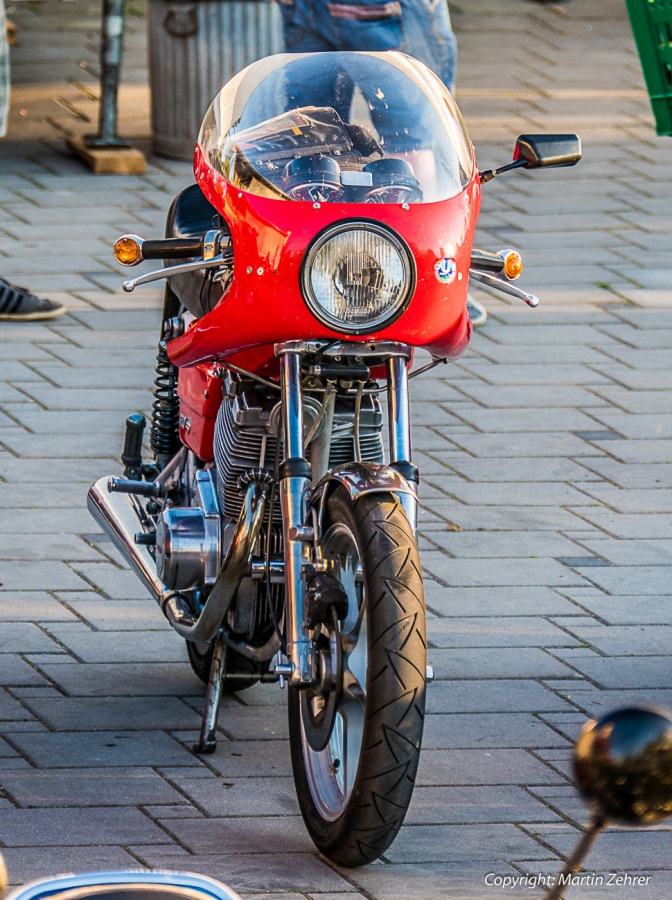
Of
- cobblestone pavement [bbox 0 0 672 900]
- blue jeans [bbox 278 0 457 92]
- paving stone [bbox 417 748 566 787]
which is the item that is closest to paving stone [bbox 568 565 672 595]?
cobblestone pavement [bbox 0 0 672 900]

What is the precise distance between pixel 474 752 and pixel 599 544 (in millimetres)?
1365

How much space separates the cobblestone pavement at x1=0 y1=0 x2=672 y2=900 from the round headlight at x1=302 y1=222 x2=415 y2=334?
3.48 feet

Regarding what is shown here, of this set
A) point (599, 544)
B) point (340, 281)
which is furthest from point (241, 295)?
point (599, 544)

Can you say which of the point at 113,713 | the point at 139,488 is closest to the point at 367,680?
the point at 113,713

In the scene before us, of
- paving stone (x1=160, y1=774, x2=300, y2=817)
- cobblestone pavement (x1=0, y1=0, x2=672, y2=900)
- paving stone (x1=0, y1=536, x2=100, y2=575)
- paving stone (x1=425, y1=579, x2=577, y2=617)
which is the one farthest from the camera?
paving stone (x1=0, y1=536, x2=100, y2=575)

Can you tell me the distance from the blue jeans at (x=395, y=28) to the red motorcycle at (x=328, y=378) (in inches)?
121

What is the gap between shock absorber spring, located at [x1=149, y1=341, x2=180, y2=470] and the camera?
4223 mm

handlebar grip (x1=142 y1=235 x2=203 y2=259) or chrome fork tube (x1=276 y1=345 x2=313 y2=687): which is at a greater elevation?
handlebar grip (x1=142 y1=235 x2=203 y2=259)

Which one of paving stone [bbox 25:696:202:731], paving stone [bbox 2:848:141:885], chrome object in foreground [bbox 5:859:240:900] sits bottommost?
paving stone [bbox 25:696:202:731]

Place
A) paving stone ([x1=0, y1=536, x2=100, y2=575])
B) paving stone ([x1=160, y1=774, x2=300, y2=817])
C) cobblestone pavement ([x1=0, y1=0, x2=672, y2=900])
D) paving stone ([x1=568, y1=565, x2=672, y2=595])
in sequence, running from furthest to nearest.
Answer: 1. paving stone ([x1=0, y1=536, x2=100, y2=575])
2. paving stone ([x1=568, y1=565, x2=672, y2=595])
3. paving stone ([x1=160, y1=774, x2=300, y2=817])
4. cobblestone pavement ([x1=0, y1=0, x2=672, y2=900])

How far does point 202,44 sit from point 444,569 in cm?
463

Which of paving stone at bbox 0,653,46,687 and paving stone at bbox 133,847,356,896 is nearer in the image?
paving stone at bbox 133,847,356,896

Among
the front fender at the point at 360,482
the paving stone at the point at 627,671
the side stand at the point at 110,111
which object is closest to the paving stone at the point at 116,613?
the paving stone at the point at 627,671

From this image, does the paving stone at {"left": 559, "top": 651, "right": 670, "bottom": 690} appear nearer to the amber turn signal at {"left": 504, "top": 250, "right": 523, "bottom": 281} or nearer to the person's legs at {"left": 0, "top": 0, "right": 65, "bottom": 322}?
the amber turn signal at {"left": 504, "top": 250, "right": 523, "bottom": 281}
